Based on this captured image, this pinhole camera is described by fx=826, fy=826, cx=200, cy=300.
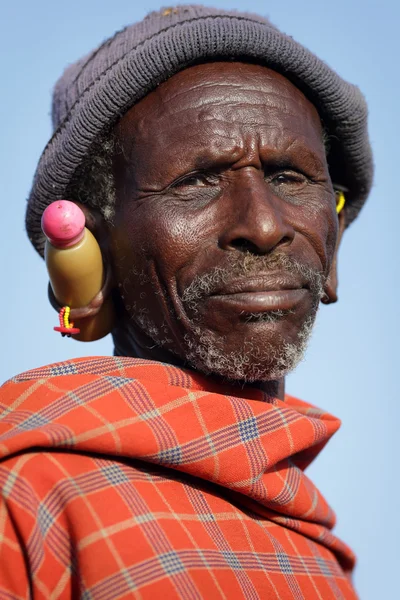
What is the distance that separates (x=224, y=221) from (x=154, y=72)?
59 cm

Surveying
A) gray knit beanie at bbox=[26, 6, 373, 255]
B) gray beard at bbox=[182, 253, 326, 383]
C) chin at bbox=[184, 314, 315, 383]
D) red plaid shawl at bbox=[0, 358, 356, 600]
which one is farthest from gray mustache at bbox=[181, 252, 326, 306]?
gray knit beanie at bbox=[26, 6, 373, 255]

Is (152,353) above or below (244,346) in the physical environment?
below

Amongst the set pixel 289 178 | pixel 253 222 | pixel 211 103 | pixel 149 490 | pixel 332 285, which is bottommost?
pixel 149 490

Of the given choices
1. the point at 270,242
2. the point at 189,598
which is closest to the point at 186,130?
the point at 270,242

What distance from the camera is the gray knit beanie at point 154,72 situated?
282 cm

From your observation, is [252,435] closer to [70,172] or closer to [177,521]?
[177,521]

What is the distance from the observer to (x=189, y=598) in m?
2.07

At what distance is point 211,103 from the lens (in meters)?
2.80

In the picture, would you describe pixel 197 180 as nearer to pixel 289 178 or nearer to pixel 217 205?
pixel 217 205

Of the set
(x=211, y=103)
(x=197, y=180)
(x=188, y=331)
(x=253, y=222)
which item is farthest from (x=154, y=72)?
(x=188, y=331)

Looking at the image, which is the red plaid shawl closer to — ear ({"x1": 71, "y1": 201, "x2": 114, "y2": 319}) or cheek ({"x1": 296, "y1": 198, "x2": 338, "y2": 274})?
ear ({"x1": 71, "y1": 201, "x2": 114, "y2": 319})

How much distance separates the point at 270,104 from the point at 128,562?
162 cm

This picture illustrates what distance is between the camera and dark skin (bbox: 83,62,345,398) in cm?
258

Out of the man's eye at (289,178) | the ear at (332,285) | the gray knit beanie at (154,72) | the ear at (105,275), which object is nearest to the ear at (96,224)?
the ear at (105,275)
